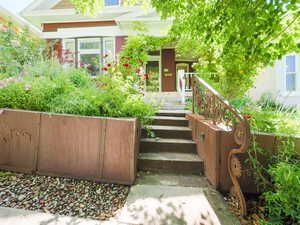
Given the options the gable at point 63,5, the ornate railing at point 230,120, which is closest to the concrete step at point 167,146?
the ornate railing at point 230,120

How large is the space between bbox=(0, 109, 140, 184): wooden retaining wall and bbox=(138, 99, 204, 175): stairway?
436 millimetres

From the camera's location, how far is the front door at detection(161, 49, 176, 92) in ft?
30.4

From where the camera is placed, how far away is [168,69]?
366 inches

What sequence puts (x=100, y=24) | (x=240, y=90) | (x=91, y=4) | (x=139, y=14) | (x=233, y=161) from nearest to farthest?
(x=233, y=161), (x=91, y=4), (x=240, y=90), (x=139, y=14), (x=100, y=24)

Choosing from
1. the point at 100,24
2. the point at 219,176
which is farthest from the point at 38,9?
the point at 219,176

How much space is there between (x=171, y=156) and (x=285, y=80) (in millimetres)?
6768

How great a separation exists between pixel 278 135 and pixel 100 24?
8009 mm

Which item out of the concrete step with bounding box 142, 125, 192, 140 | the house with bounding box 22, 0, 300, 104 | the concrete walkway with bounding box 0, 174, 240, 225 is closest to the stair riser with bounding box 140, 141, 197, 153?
the concrete step with bounding box 142, 125, 192, 140

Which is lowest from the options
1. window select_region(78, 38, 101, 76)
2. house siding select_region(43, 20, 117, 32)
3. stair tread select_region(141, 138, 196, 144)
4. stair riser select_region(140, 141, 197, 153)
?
stair riser select_region(140, 141, 197, 153)

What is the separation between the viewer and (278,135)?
223 cm

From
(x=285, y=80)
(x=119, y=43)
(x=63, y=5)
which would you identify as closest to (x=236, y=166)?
(x=285, y=80)

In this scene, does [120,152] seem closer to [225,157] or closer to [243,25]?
[225,157]

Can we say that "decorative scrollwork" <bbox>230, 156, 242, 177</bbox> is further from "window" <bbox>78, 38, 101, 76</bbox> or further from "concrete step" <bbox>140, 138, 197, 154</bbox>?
"window" <bbox>78, 38, 101, 76</bbox>

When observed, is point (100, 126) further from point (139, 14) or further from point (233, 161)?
point (139, 14)
